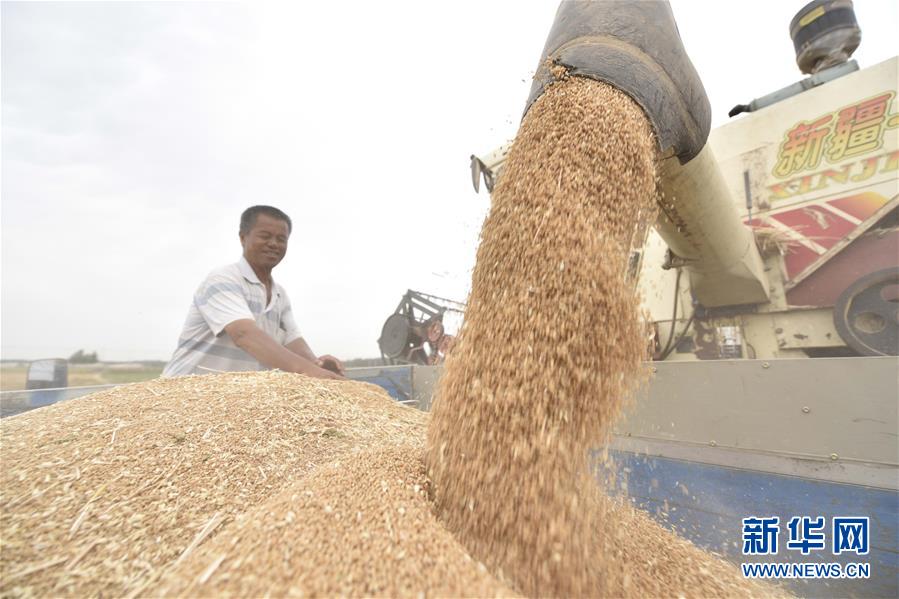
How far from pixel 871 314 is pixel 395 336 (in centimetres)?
414

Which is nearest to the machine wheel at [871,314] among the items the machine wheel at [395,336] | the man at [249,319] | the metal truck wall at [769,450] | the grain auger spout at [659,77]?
the grain auger spout at [659,77]

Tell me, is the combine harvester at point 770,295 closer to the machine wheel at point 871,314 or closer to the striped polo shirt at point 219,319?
the machine wheel at point 871,314

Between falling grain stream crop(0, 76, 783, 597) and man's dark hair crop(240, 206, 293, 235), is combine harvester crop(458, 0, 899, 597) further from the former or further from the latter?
man's dark hair crop(240, 206, 293, 235)

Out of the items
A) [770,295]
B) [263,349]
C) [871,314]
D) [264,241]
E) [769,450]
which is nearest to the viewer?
[769,450]

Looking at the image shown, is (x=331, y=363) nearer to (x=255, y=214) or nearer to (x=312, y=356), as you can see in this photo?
(x=312, y=356)

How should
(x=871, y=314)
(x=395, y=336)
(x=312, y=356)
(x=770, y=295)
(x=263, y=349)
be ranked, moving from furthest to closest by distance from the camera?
(x=395, y=336) → (x=312, y=356) → (x=770, y=295) → (x=263, y=349) → (x=871, y=314)

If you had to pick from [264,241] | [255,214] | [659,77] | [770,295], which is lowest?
[770,295]

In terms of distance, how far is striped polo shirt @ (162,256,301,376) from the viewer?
235 cm

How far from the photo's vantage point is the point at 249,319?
2.32 meters

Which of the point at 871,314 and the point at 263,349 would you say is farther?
the point at 263,349

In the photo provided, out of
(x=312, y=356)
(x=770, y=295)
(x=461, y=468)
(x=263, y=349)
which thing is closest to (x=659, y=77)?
(x=461, y=468)

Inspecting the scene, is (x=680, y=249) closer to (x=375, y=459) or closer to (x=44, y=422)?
(x=375, y=459)

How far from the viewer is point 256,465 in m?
1.26

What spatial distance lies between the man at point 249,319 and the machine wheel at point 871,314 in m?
2.65
